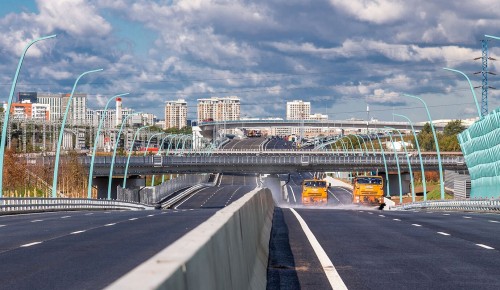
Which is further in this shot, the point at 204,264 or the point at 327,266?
the point at 327,266

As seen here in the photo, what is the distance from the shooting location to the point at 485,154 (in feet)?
270

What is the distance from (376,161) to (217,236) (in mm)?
127067

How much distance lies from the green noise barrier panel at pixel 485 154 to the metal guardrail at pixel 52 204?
29662 millimetres

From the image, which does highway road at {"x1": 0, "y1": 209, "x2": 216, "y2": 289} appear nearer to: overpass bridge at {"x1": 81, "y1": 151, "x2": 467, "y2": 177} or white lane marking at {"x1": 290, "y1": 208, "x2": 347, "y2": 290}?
white lane marking at {"x1": 290, "y1": 208, "x2": 347, "y2": 290}

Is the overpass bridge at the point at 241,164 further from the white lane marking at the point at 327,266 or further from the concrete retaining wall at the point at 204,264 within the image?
the concrete retaining wall at the point at 204,264

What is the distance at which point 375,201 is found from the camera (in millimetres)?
79688

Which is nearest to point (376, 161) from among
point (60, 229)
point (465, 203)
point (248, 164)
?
point (248, 164)

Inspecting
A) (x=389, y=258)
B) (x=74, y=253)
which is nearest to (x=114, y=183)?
(x=74, y=253)

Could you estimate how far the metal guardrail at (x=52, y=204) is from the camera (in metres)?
48.7

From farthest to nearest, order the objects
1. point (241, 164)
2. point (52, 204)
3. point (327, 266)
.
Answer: point (241, 164), point (52, 204), point (327, 266)

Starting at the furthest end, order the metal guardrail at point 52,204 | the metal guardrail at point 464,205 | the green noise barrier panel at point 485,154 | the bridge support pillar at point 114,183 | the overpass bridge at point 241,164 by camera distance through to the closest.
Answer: the bridge support pillar at point 114,183
the overpass bridge at point 241,164
the green noise barrier panel at point 485,154
the metal guardrail at point 464,205
the metal guardrail at point 52,204

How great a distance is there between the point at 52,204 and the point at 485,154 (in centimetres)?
4031

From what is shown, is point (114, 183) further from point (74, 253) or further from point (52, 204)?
point (74, 253)

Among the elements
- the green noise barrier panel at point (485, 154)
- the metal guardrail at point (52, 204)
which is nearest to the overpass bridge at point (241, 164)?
the green noise barrier panel at point (485, 154)
